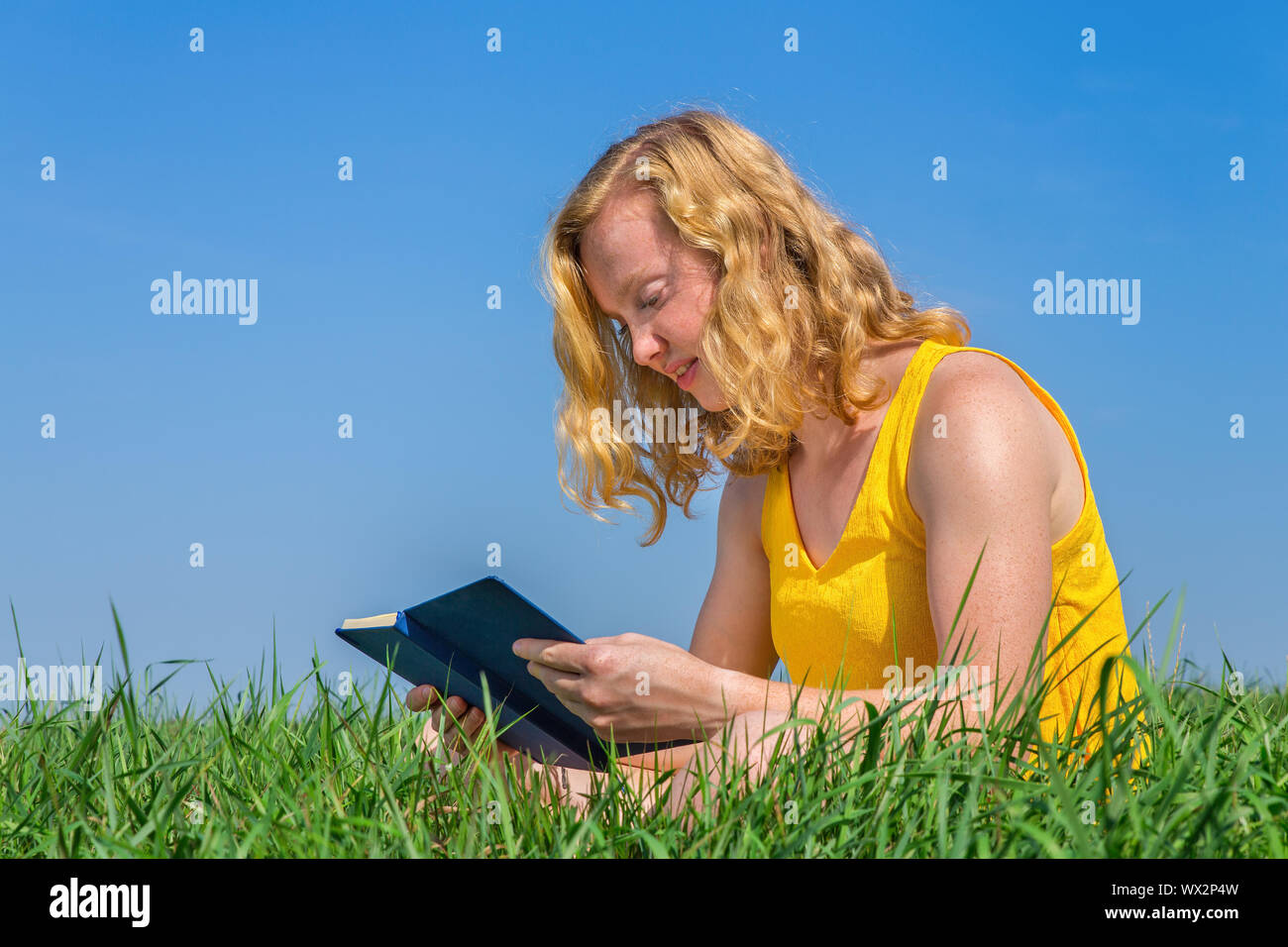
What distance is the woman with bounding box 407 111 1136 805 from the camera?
2240 mm

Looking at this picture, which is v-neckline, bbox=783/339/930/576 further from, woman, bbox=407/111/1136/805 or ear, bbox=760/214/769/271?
ear, bbox=760/214/769/271

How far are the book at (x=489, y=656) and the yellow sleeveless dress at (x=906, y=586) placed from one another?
22.5 inches

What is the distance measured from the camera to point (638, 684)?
2.24 m

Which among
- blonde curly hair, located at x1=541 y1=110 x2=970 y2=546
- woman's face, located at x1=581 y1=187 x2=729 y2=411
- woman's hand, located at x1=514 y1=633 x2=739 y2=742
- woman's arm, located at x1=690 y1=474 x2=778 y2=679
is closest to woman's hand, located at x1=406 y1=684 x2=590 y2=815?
woman's hand, located at x1=514 y1=633 x2=739 y2=742

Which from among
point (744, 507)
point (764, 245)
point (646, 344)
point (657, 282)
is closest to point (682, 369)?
point (646, 344)

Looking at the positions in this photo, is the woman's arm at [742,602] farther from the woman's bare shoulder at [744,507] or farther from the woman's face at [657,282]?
the woman's face at [657,282]

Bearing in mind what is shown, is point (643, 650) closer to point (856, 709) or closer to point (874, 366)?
point (856, 709)

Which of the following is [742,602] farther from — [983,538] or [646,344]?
[983,538]

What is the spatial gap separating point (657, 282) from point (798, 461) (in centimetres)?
66

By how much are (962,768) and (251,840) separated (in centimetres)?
113

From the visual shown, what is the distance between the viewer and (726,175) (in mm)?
2957

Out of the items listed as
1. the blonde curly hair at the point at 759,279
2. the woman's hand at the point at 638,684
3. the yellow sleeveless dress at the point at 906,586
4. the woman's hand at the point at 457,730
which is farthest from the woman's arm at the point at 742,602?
the woman's hand at the point at 638,684

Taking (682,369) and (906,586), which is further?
(682,369)
